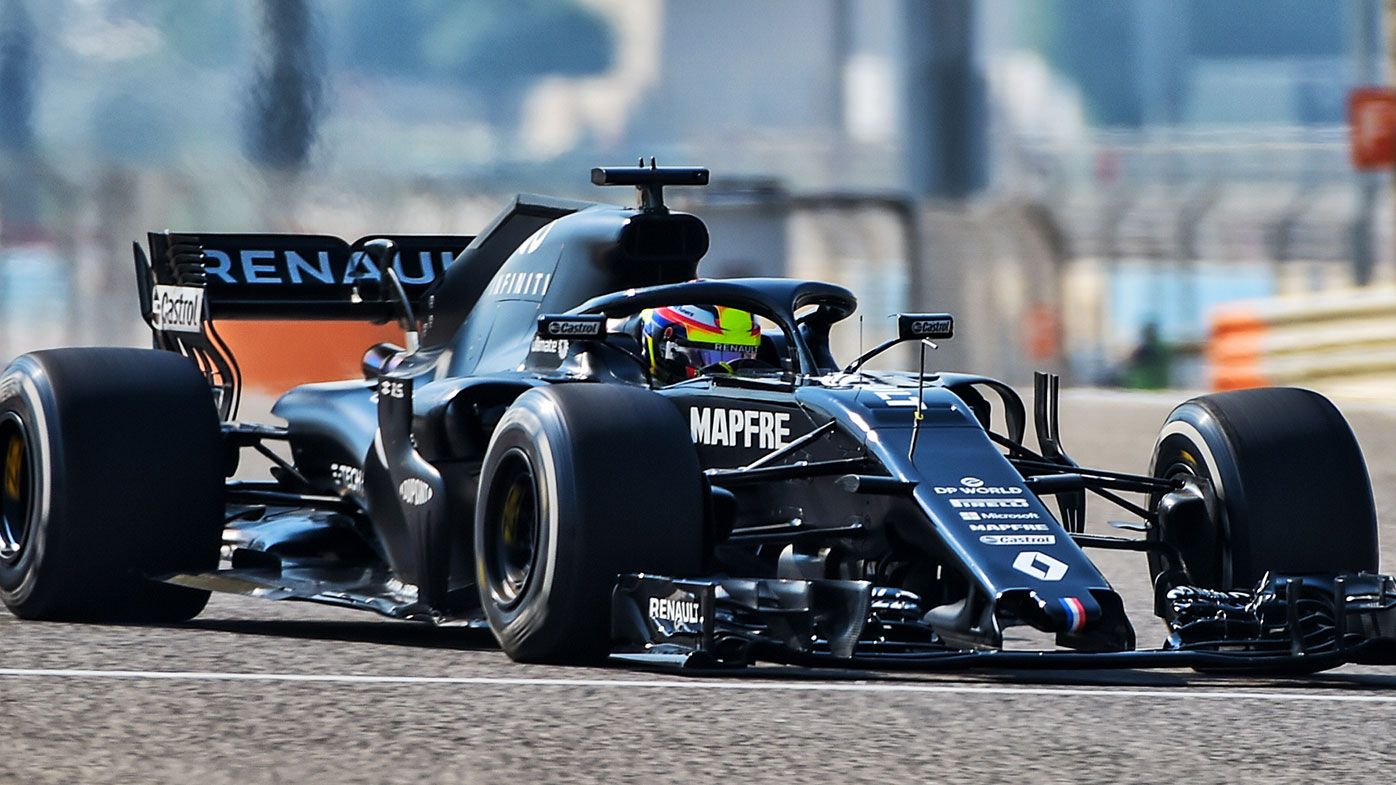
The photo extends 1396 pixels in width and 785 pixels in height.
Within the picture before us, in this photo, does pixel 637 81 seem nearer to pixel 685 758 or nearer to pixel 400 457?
pixel 400 457

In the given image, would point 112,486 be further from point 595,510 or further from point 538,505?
point 595,510

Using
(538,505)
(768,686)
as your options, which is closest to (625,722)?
(768,686)

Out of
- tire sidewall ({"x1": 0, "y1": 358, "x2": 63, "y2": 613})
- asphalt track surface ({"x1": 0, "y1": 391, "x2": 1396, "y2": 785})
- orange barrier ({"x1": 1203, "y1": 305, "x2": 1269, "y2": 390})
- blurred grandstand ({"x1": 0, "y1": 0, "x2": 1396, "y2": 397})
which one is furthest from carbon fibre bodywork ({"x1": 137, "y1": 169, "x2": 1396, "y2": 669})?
orange barrier ({"x1": 1203, "y1": 305, "x2": 1269, "y2": 390})

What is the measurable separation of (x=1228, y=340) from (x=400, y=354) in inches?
389

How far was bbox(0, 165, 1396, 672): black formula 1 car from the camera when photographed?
20.7 ft

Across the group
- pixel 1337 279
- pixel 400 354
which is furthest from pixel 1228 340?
pixel 400 354

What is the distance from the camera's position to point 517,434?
678cm

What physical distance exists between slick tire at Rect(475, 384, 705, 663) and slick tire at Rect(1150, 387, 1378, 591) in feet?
5.12

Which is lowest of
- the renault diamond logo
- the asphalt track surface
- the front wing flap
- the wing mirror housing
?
the asphalt track surface

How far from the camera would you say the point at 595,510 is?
637 cm

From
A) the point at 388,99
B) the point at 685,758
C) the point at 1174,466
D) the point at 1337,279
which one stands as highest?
the point at 388,99

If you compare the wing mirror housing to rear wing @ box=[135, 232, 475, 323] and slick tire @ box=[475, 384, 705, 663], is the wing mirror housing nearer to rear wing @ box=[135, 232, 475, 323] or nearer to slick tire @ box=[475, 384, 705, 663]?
rear wing @ box=[135, 232, 475, 323]

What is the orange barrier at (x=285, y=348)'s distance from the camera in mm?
17769

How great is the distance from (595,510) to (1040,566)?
1114 mm
